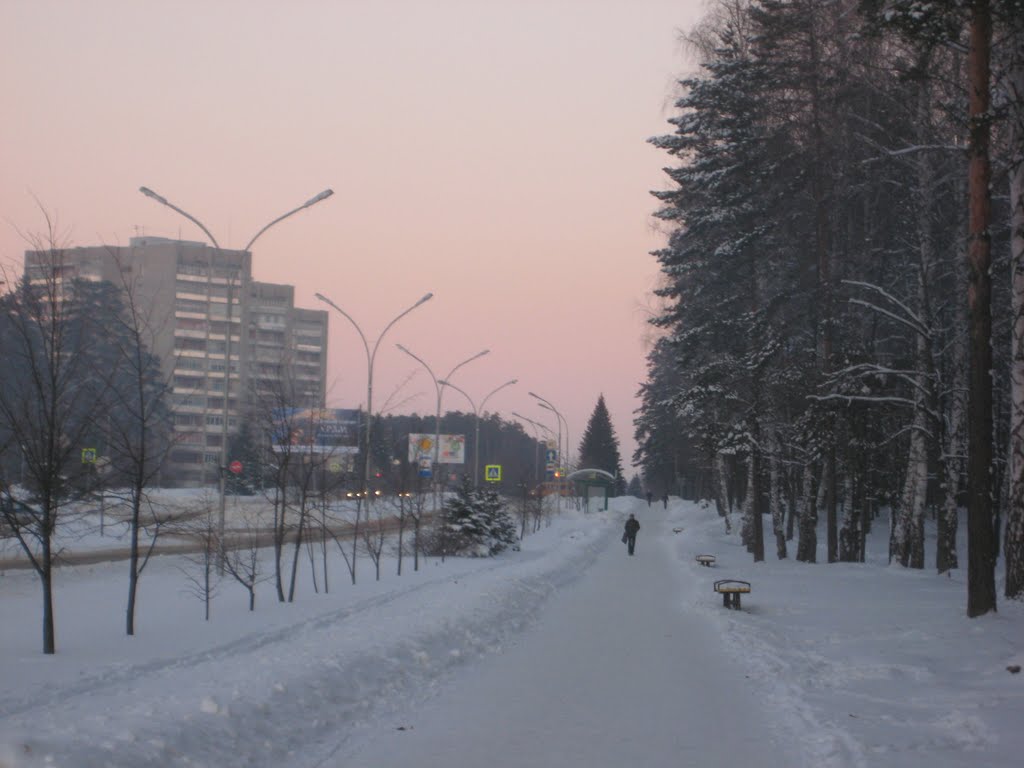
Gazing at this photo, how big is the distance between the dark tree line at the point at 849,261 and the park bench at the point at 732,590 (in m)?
4.28

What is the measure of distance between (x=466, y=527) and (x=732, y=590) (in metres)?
15.5

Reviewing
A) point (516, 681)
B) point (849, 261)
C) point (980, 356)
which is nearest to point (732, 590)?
point (980, 356)

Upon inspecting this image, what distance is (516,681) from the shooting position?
35.6ft

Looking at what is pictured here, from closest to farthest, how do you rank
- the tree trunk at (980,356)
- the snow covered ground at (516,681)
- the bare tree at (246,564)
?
the snow covered ground at (516,681) → the tree trunk at (980,356) → the bare tree at (246,564)

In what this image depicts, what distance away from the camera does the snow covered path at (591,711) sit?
7555 mm

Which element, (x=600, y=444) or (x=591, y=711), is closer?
(x=591, y=711)

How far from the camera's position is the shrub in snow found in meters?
32.7

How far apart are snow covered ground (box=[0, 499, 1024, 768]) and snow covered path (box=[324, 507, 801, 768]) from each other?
4 centimetres

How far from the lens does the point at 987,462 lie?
12.8 meters

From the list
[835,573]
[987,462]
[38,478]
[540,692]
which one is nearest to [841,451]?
[835,573]

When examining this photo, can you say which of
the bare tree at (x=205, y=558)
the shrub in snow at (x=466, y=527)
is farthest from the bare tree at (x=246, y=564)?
the shrub in snow at (x=466, y=527)

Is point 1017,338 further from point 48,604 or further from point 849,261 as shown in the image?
point 849,261

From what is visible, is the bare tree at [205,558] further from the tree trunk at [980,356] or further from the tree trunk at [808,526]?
the tree trunk at [808,526]

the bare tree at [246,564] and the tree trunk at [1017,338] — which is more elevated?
the tree trunk at [1017,338]
